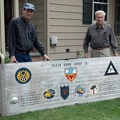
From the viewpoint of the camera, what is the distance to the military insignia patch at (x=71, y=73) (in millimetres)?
4355

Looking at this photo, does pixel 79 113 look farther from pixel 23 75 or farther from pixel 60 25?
pixel 60 25

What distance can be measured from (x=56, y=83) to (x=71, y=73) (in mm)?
316

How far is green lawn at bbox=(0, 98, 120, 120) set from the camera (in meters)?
3.87

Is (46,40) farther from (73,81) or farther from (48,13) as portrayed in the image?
(73,81)

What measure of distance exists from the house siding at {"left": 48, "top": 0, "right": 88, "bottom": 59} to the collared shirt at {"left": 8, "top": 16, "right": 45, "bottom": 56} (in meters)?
3.29

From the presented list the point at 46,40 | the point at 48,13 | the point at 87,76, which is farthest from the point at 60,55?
the point at 87,76

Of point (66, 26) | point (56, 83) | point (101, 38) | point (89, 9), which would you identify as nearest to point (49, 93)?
point (56, 83)

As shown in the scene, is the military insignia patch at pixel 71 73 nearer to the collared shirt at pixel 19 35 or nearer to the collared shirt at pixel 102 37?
the collared shirt at pixel 19 35

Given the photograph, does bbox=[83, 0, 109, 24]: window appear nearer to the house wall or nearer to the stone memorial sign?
the house wall

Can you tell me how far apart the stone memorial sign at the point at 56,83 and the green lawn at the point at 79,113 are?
13 cm

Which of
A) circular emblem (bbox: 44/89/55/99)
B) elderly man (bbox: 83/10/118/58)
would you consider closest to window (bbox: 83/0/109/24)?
elderly man (bbox: 83/10/118/58)

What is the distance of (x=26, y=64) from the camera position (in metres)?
3.97

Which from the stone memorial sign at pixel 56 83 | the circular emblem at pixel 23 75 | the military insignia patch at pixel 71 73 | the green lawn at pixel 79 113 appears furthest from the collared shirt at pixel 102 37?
the circular emblem at pixel 23 75

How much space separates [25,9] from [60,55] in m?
3.90
